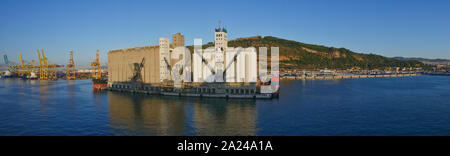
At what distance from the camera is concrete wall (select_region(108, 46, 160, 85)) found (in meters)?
104

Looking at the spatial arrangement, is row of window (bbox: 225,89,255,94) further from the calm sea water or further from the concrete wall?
the concrete wall

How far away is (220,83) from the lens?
277ft

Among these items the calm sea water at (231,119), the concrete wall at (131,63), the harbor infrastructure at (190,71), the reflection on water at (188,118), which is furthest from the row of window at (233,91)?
the concrete wall at (131,63)

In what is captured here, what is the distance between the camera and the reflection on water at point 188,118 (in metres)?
45.2

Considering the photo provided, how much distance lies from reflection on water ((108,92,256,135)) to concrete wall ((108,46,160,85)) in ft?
106

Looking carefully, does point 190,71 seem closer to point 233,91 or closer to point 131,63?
point 233,91

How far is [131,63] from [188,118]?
7152 centimetres

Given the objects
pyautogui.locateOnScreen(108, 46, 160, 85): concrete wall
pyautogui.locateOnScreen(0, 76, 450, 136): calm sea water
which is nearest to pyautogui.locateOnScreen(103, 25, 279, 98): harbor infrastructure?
pyautogui.locateOnScreen(108, 46, 160, 85): concrete wall

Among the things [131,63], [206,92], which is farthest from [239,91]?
[131,63]

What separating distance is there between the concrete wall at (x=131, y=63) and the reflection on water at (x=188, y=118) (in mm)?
32255

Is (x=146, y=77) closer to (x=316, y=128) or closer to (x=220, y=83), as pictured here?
(x=220, y=83)

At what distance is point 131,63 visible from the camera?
383 ft
